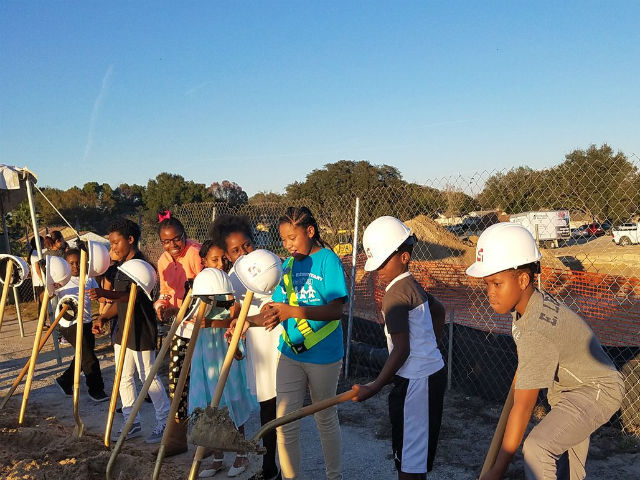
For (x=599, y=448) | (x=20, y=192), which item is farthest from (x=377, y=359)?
(x=20, y=192)

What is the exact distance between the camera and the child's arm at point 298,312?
3143 millimetres

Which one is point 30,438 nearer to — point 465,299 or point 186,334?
point 186,334

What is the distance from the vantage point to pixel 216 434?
8.70 ft

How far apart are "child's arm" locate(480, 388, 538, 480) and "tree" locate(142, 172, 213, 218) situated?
46966 millimetres

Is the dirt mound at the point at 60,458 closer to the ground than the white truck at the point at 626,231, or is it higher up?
closer to the ground

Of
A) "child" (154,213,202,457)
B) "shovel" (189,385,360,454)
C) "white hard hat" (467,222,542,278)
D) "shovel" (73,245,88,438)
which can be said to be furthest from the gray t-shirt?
"shovel" (73,245,88,438)

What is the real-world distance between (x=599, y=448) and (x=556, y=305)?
2372 millimetres

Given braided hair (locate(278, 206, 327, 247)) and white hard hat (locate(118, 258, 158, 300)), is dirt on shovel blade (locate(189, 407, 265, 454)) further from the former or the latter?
white hard hat (locate(118, 258, 158, 300))

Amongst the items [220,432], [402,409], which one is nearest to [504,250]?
[402,409]

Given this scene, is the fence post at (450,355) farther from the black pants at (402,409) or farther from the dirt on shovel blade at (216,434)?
the dirt on shovel blade at (216,434)

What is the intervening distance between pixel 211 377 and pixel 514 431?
2.48m

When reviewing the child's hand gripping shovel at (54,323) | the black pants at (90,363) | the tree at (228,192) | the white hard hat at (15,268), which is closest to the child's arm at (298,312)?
the child's hand gripping shovel at (54,323)

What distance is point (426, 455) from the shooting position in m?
2.70

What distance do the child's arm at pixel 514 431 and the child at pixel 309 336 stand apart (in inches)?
49.6
